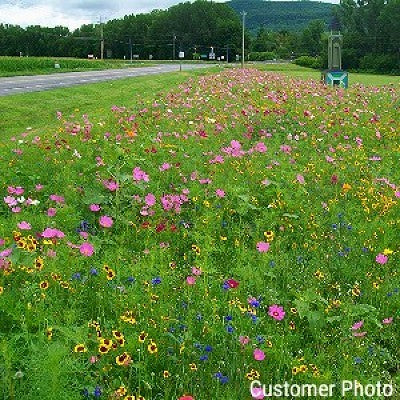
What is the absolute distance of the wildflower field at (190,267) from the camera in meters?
2.55

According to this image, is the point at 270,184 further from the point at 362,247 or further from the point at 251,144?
the point at 251,144

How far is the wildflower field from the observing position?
2.55 meters

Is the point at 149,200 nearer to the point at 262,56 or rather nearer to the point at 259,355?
the point at 259,355

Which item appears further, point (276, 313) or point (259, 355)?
point (276, 313)

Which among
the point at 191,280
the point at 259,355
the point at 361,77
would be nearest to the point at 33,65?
the point at 361,77

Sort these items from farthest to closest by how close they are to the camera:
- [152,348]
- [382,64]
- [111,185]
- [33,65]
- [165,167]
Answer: [382,64] → [33,65] → [165,167] → [111,185] → [152,348]

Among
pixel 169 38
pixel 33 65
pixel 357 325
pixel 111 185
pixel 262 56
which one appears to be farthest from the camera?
pixel 169 38

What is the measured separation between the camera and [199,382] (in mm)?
2549

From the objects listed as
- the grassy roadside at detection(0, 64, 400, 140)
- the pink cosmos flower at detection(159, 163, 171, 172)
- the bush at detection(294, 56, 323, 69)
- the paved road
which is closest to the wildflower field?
the pink cosmos flower at detection(159, 163, 171, 172)

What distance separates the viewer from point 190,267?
381 centimetres

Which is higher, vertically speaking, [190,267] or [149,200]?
[149,200]

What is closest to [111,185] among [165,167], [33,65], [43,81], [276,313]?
[165,167]

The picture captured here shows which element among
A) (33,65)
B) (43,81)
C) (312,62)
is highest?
(312,62)

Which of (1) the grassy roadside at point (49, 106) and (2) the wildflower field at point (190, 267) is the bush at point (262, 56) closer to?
(1) the grassy roadside at point (49, 106)
